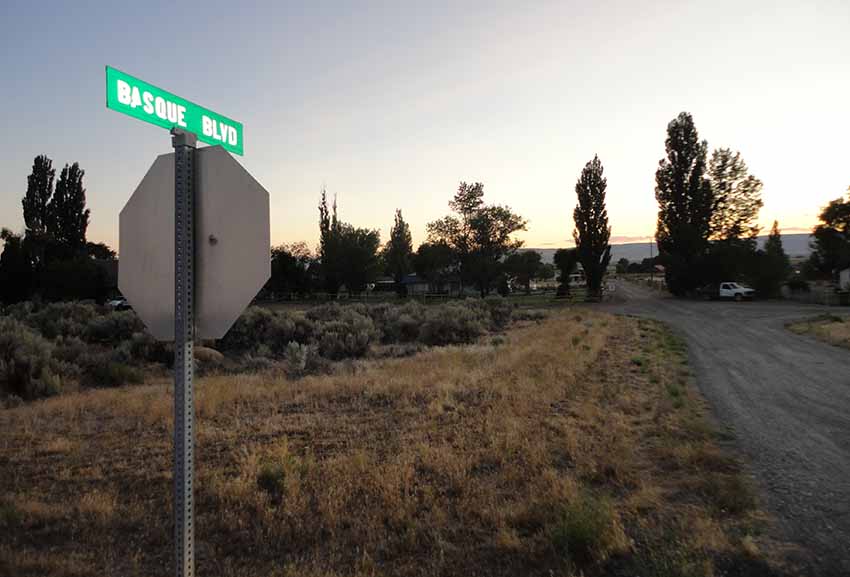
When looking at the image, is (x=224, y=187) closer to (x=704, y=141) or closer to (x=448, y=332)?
(x=448, y=332)

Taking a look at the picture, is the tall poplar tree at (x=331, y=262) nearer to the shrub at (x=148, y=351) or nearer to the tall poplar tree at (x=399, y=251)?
the tall poplar tree at (x=399, y=251)

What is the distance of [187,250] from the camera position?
8.76 ft

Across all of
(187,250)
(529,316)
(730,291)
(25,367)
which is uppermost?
(187,250)

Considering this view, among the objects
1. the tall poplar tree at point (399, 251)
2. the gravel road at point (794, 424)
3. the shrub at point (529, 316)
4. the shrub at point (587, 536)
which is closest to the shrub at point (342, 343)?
the gravel road at point (794, 424)

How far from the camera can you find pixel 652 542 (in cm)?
438

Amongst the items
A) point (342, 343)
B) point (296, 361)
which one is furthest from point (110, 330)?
point (296, 361)

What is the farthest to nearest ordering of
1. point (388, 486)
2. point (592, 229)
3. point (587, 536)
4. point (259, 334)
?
1. point (592, 229)
2. point (259, 334)
3. point (388, 486)
4. point (587, 536)

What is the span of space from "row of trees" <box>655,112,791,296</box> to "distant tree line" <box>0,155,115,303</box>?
57.3 metres

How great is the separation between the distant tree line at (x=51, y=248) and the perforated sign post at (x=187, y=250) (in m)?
46.7

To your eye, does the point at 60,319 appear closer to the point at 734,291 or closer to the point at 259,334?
the point at 259,334

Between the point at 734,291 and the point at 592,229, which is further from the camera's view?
the point at 592,229

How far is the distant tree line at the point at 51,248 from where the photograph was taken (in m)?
48.2

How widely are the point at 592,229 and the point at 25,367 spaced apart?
52924mm

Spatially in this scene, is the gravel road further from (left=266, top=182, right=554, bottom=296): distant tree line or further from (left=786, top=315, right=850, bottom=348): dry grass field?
(left=266, top=182, right=554, bottom=296): distant tree line
